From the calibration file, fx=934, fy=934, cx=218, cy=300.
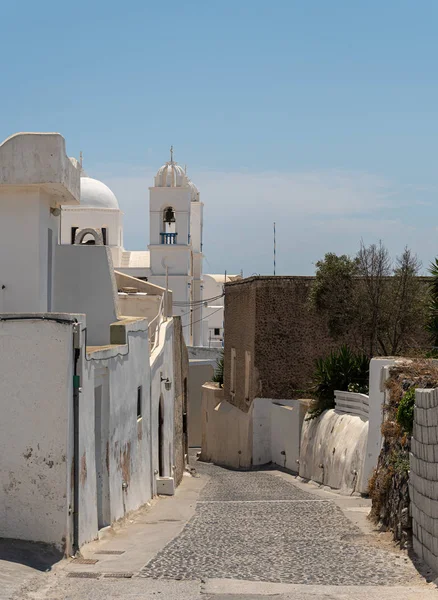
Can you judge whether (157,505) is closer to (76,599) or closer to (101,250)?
(101,250)

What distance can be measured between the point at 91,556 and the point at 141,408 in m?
7.10

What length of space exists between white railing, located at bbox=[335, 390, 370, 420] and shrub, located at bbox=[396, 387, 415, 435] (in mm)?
6965

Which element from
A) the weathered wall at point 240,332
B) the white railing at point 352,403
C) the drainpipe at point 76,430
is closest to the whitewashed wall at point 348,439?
the white railing at point 352,403

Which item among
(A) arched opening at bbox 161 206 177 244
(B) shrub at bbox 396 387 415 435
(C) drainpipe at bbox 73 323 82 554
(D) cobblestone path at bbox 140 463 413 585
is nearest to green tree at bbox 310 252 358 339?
(D) cobblestone path at bbox 140 463 413 585

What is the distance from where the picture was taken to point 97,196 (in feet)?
188

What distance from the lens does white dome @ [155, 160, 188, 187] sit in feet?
180

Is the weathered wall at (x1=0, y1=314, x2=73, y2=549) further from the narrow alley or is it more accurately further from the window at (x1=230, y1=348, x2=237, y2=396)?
the window at (x1=230, y1=348, x2=237, y2=396)

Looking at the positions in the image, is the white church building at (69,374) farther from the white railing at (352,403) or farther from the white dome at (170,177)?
the white dome at (170,177)

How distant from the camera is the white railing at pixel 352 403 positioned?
19528 mm

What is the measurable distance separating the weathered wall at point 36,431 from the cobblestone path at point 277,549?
1319 mm

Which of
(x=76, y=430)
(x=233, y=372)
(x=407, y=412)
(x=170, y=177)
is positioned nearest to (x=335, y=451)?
(x=407, y=412)

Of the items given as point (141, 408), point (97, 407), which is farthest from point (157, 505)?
point (97, 407)

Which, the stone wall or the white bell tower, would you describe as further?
the white bell tower

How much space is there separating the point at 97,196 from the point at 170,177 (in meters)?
5.36
